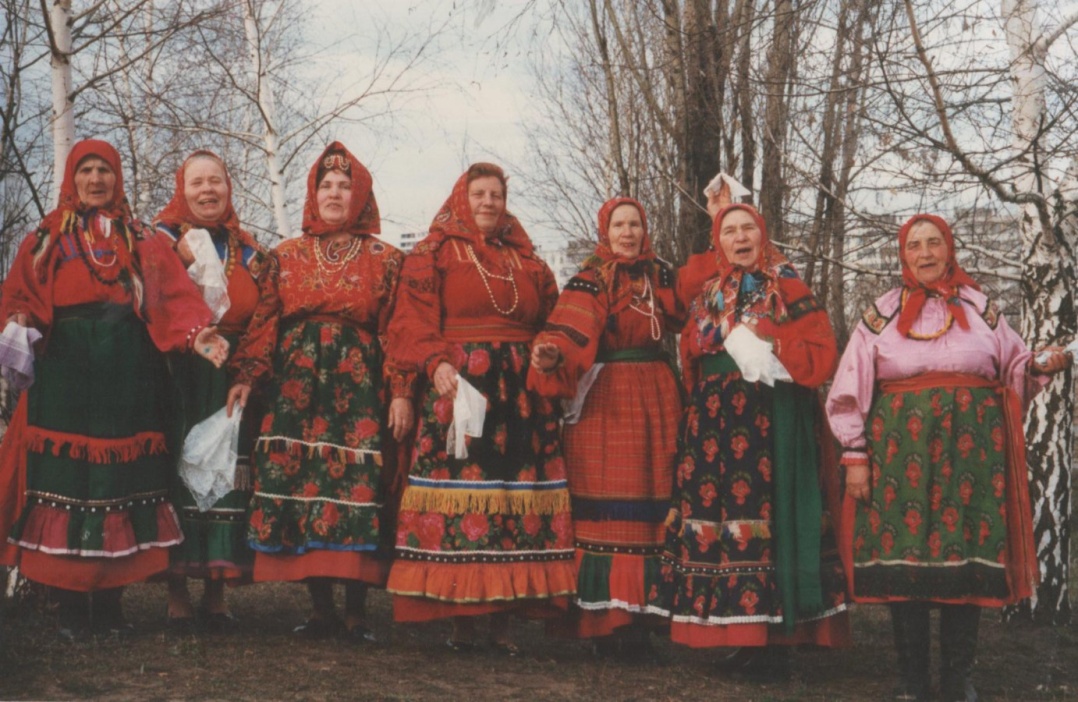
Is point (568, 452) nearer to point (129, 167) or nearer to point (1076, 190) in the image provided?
point (1076, 190)

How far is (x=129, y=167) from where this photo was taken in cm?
1266

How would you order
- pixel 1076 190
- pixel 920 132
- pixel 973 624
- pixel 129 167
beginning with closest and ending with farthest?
pixel 973 624 < pixel 920 132 < pixel 1076 190 < pixel 129 167

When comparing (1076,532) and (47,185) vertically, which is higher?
(47,185)

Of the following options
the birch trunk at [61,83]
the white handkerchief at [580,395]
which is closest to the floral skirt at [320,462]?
the white handkerchief at [580,395]

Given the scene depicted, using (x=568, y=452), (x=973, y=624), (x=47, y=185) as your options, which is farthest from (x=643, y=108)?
(x=973, y=624)

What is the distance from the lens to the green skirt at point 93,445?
4.65 meters

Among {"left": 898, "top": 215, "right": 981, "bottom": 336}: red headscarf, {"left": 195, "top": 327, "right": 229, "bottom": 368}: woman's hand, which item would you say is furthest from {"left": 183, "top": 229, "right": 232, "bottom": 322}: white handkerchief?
{"left": 898, "top": 215, "right": 981, "bottom": 336}: red headscarf

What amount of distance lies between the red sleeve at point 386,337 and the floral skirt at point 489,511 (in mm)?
108

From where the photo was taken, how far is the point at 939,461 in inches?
168

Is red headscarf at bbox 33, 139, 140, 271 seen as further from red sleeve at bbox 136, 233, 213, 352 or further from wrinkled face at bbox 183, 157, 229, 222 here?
wrinkled face at bbox 183, 157, 229, 222

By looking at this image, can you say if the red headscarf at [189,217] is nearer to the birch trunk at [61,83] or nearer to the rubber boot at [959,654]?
the birch trunk at [61,83]

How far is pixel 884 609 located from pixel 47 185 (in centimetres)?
631

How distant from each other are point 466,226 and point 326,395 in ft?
3.19

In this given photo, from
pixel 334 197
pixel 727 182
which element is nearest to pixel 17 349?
pixel 334 197
